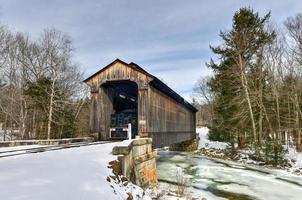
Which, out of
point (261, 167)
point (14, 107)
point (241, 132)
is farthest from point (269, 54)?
point (14, 107)

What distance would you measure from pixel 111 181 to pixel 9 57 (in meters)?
25.7

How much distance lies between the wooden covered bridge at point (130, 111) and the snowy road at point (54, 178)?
739 cm

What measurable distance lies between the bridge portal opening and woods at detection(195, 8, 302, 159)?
31.9 feet

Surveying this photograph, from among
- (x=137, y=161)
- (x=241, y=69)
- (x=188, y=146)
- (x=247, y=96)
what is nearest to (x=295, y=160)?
(x=247, y=96)

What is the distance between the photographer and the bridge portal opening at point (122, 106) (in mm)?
17359

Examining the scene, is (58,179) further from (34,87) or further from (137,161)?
(34,87)

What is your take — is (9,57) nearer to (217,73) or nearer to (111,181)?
(217,73)

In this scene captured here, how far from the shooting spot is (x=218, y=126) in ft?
92.3

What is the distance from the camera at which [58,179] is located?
5.76 meters

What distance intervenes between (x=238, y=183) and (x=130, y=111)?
333 inches

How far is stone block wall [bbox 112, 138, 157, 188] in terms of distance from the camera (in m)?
8.73

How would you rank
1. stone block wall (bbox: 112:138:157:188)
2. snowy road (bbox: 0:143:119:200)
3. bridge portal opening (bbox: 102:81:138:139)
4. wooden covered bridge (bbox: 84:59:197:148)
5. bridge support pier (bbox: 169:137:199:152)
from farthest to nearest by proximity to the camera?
bridge support pier (bbox: 169:137:199:152), bridge portal opening (bbox: 102:81:138:139), wooden covered bridge (bbox: 84:59:197:148), stone block wall (bbox: 112:138:157:188), snowy road (bbox: 0:143:119:200)

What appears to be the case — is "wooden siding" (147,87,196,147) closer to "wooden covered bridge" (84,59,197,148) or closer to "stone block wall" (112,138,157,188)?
"wooden covered bridge" (84,59,197,148)

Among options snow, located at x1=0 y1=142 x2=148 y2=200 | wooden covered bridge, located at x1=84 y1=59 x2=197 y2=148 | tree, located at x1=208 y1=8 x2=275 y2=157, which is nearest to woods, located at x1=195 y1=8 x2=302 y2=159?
tree, located at x1=208 y1=8 x2=275 y2=157
